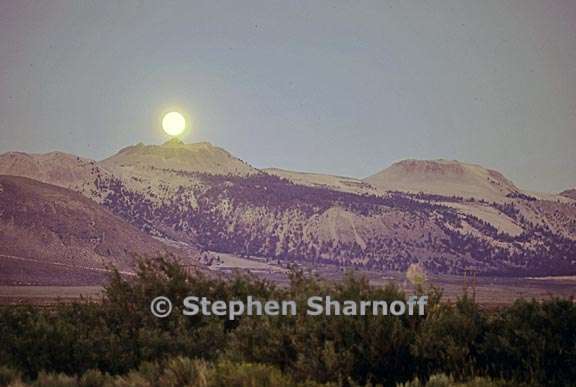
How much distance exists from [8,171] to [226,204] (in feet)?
128

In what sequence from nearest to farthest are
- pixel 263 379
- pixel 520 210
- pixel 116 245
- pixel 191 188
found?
pixel 263 379
pixel 116 245
pixel 191 188
pixel 520 210

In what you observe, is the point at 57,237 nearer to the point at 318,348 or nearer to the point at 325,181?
the point at 318,348

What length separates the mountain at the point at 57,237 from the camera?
291ft

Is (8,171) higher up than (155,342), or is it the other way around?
(8,171)

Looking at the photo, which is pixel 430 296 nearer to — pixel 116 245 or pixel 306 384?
pixel 306 384

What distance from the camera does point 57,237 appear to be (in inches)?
3802

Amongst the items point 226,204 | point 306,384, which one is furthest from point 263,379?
point 226,204

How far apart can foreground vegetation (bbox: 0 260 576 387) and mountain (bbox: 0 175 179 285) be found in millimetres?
69335

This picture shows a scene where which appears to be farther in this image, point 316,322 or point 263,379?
point 316,322

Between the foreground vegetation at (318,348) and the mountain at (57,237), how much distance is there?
6934cm

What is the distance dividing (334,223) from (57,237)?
162 ft

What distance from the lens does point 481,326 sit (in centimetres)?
1438

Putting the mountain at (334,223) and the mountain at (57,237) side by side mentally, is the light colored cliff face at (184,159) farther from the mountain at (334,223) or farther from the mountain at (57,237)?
the mountain at (57,237)

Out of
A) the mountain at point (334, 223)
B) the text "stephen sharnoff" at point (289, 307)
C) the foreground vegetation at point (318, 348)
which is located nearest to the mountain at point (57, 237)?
the mountain at point (334, 223)
